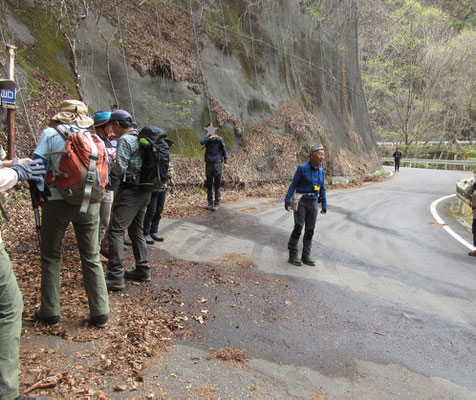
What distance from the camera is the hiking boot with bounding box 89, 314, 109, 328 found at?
12.0 ft

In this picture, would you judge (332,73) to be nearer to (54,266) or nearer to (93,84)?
(93,84)

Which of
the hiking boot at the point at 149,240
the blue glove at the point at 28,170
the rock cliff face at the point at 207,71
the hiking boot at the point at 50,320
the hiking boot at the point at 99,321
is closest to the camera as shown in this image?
the blue glove at the point at 28,170

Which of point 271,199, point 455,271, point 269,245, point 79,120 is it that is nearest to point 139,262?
point 79,120

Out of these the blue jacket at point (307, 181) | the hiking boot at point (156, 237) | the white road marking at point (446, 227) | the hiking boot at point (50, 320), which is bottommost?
the white road marking at point (446, 227)

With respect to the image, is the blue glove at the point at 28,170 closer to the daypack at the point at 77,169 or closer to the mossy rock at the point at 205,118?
the daypack at the point at 77,169

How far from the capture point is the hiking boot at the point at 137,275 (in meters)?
4.93

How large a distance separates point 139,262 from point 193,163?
25.2ft

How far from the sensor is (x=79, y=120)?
348 cm

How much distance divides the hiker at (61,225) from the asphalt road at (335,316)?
3.41 feet

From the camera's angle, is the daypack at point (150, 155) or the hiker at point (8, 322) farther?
the daypack at point (150, 155)

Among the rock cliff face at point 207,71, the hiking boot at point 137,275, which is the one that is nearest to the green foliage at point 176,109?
the rock cliff face at point 207,71

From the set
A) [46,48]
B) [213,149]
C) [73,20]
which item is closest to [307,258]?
[213,149]

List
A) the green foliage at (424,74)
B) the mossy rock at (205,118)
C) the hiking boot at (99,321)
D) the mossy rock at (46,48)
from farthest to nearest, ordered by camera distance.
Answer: the green foliage at (424,74) → the mossy rock at (205,118) → the mossy rock at (46,48) → the hiking boot at (99,321)

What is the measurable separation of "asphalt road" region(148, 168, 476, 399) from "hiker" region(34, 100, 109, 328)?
104cm
